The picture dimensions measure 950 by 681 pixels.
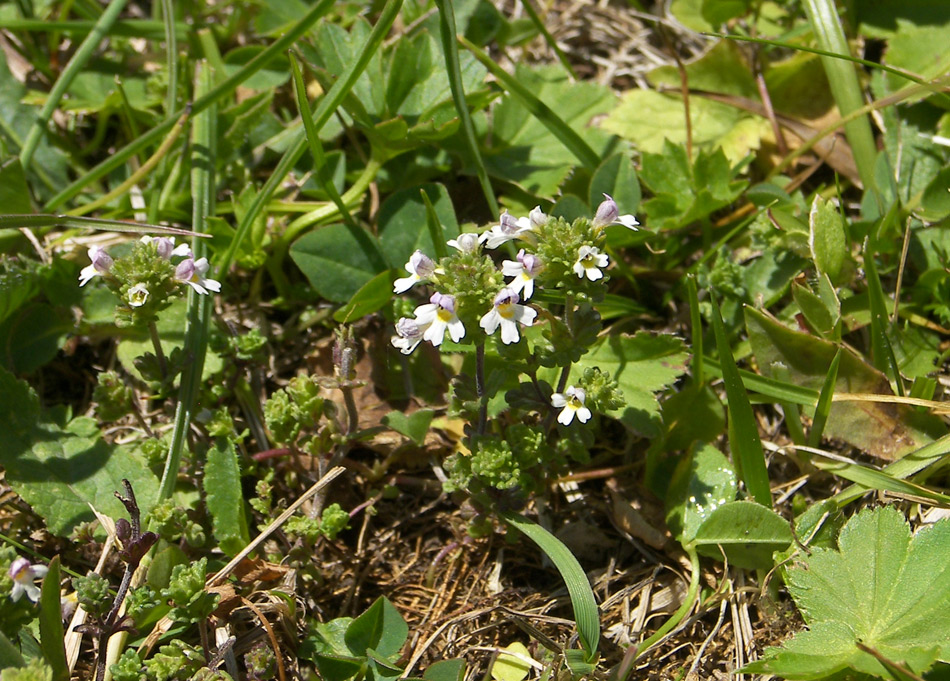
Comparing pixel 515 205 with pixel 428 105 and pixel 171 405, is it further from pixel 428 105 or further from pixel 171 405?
pixel 171 405

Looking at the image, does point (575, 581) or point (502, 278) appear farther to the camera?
point (575, 581)

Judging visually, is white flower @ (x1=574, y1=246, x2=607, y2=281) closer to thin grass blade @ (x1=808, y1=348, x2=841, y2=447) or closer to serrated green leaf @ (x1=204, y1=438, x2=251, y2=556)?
thin grass blade @ (x1=808, y1=348, x2=841, y2=447)

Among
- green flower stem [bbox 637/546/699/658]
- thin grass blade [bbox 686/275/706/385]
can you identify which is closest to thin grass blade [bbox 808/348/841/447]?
thin grass blade [bbox 686/275/706/385]

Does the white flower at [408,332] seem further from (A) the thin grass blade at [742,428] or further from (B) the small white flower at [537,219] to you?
(A) the thin grass blade at [742,428]

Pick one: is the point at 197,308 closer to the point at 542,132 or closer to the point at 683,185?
the point at 542,132

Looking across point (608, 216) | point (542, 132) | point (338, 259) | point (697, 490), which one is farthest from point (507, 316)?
point (542, 132)

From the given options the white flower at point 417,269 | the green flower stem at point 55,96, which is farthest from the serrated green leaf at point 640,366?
the green flower stem at point 55,96
